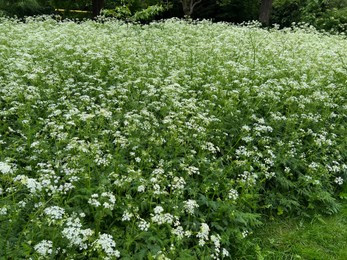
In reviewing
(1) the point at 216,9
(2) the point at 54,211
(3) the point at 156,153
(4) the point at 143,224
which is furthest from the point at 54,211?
(1) the point at 216,9

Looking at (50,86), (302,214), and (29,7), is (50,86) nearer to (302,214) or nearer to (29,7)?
(302,214)

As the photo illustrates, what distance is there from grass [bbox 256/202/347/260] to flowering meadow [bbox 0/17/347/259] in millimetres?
182

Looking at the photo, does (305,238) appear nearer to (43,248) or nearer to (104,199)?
(104,199)

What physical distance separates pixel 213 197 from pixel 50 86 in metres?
3.43

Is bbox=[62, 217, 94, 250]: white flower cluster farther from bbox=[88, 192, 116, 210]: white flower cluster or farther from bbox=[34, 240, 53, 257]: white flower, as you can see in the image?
bbox=[88, 192, 116, 210]: white flower cluster

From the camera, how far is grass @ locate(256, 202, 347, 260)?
4.48m

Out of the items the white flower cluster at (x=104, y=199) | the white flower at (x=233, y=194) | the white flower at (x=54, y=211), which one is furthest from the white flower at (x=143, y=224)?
the white flower at (x=233, y=194)

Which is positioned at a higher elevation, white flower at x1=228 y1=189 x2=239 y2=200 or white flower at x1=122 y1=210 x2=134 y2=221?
white flower at x1=122 y1=210 x2=134 y2=221

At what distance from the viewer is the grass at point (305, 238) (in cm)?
448

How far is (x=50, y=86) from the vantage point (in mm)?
5938

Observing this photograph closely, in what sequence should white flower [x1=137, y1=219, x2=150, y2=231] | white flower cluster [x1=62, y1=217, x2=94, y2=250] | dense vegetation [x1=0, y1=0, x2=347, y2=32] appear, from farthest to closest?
1. dense vegetation [x1=0, y1=0, x2=347, y2=32]
2. white flower [x1=137, y1=219, x2=150, y2=231]
3. white flower cluster [x1=62, y1=217, x2=94, y2=250]

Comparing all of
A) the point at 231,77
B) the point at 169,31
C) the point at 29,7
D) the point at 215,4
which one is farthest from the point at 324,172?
the point at 215,4

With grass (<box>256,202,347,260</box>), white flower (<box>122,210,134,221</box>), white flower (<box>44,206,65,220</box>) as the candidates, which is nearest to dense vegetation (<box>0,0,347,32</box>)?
grass (<box>256,202,347,260</box>)

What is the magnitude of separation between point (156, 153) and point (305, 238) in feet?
7.70
